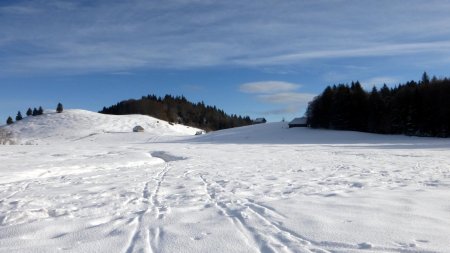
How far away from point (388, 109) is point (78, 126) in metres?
84.8

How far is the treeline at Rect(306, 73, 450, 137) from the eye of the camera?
5688cm

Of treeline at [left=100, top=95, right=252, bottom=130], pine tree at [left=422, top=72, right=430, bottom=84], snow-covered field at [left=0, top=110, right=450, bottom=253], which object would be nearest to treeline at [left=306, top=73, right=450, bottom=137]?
pine tree at [left=422, top=72, right=430, bottom=84]

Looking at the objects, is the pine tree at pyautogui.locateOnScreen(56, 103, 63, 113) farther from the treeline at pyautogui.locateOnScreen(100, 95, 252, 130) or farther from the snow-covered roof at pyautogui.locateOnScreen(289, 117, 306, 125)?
the snow-covered roof at pyautogui.locateOnScreen(289, 117, 306, 125)

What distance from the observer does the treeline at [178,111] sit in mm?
159087

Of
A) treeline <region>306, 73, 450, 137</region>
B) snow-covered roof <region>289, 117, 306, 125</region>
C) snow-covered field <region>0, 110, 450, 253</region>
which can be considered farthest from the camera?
snow-covered roof <region>289, 117, 306, 125</region>

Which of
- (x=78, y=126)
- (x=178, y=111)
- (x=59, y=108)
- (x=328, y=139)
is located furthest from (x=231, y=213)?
(x=178, y=111)

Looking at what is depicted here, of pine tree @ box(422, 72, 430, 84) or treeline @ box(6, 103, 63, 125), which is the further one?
treeline @ box(6, 103, 63, 125)

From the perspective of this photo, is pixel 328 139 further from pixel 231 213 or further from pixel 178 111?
pixel 178 111

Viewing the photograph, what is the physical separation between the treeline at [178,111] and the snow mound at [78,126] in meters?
24.1

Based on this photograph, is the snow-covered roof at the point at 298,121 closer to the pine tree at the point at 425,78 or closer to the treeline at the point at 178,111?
the pine tree at the point at 425,78

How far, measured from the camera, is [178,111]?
171 m

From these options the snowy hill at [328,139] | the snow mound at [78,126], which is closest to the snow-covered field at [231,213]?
the snowy hill at [328,139]

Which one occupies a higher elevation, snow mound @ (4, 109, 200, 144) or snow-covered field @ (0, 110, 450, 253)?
snow mound @ (4, 109, 200, 144)

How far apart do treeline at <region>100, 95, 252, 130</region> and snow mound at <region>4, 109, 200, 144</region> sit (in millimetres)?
24146
